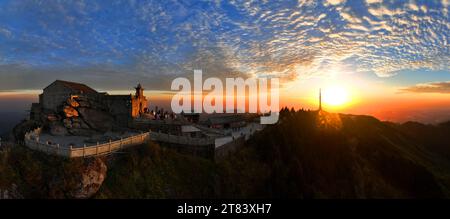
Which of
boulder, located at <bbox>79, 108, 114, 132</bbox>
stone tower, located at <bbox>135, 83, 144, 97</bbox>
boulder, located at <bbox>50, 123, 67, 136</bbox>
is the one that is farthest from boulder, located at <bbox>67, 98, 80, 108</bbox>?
stone tower, located at <bbox>135, 83, 144, 97</bbox>

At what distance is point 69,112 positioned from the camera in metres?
36.8

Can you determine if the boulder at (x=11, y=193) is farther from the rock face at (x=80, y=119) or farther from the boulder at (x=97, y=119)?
the boulder at (x=97, y=119)

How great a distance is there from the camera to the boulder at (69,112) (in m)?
36.5

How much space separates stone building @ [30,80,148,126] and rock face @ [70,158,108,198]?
16.7 meters

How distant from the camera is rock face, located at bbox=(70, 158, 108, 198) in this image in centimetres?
2152

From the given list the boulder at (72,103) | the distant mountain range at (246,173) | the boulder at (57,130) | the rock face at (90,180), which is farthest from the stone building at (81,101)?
the rock face at (90,180)

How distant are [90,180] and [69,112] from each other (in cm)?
1908

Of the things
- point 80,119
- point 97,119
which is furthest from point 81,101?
point 97,119

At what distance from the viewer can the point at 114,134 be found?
3625 cm

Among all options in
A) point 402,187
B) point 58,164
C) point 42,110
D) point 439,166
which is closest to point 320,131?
point 402,187

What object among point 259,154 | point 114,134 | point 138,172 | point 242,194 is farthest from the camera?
point 114,134

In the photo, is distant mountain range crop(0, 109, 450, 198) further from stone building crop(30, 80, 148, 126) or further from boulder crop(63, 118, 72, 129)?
stone building crop(30, 80, 148, 126)

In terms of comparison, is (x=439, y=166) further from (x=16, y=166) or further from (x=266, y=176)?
(x=16, y=166)

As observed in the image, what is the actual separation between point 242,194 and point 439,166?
256 feet
